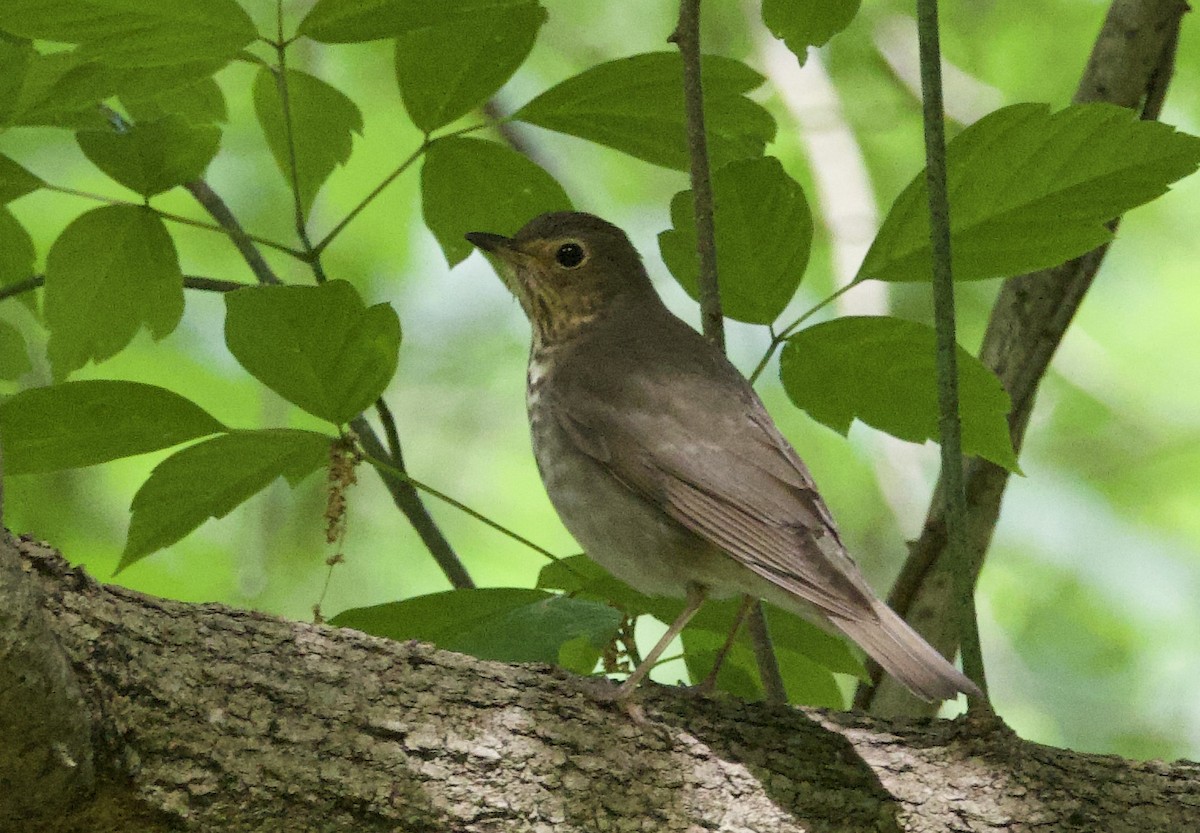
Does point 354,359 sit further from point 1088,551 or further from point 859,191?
point 1088,551

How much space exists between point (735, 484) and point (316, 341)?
1.23m

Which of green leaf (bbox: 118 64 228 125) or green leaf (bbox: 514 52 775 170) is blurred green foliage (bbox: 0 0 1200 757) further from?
green leaf (bbox: 514 52 775 170)

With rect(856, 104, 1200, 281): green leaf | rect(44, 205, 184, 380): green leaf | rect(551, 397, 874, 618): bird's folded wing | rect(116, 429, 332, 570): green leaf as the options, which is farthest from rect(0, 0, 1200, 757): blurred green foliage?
rect(116, 429, 332, 570): green leaf

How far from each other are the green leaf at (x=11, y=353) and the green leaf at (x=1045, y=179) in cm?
249

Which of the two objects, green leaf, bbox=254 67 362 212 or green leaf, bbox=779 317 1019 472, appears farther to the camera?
green leaf, bbox=254 67 362 212

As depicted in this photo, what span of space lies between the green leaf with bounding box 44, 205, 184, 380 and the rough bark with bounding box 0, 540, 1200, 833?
1.05 meters

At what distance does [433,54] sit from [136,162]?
0.79 m

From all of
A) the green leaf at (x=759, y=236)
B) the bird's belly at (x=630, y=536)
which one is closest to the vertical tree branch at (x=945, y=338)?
the green leaf at (x=759, y=236)

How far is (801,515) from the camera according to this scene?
3.58m

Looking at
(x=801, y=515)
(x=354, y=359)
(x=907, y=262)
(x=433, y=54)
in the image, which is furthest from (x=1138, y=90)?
(x=354, y=359)

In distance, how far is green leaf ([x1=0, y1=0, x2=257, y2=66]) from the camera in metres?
2.83

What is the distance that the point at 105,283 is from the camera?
3422 millimetres

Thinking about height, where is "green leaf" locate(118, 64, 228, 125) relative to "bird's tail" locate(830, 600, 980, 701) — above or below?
above

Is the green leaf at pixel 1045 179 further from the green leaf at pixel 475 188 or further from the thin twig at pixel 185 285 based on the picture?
the thin twig at pixel 185 285
